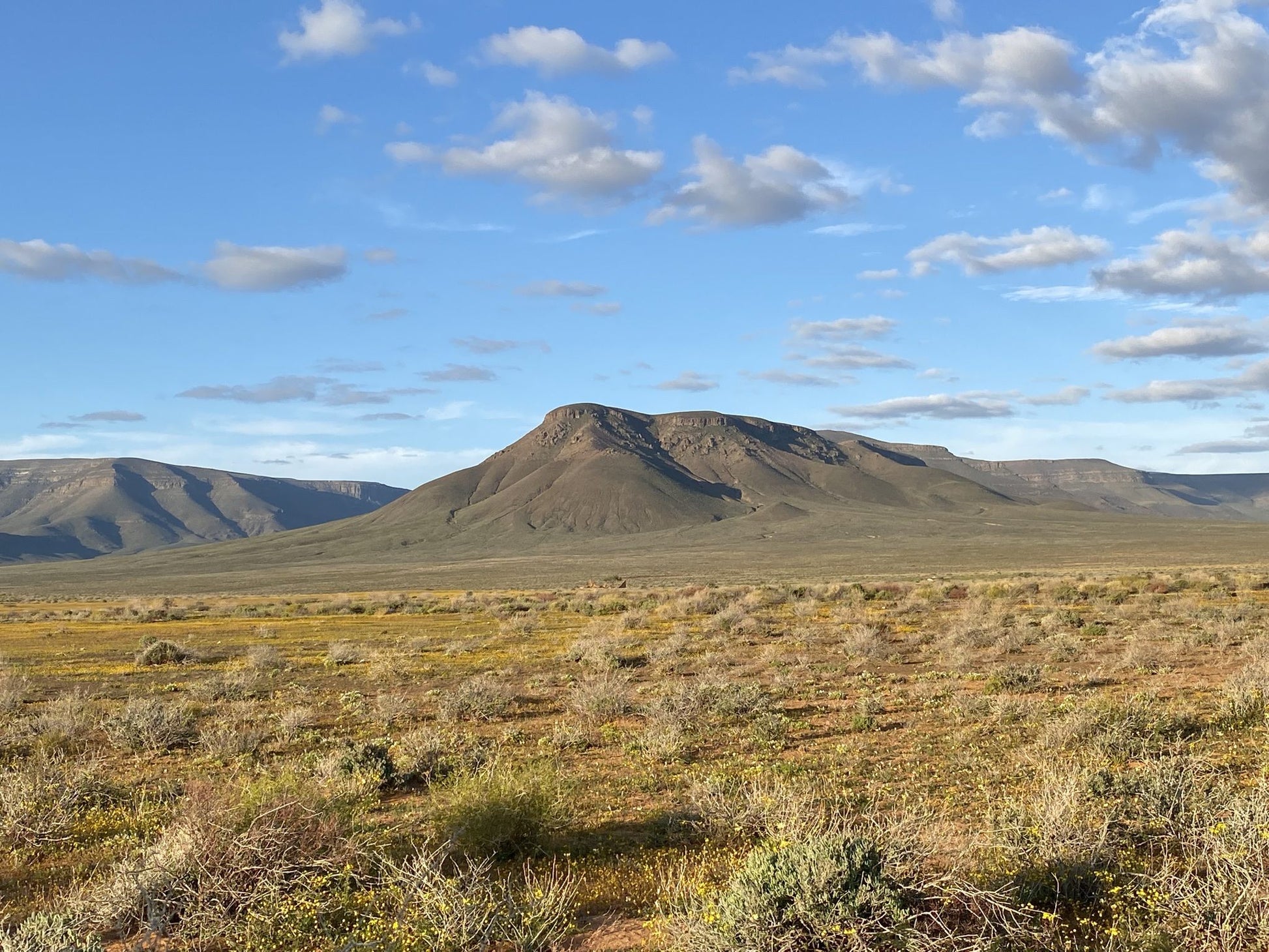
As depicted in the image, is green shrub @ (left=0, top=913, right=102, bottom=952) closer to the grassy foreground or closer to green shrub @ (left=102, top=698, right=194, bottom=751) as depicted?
the grassy foreground

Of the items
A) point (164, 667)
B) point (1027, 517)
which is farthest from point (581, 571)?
point (1027, 517)

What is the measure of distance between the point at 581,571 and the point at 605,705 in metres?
80.4

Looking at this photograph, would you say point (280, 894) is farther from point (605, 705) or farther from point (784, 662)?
point (784, 662)

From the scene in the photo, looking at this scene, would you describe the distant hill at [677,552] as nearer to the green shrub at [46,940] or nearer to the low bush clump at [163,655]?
the low bush clump at [163,655]

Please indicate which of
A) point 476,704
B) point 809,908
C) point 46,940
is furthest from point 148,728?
point 809,908

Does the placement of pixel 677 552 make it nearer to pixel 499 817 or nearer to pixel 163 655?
pixel 163 655

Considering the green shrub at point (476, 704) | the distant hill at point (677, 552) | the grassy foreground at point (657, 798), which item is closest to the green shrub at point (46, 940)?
the grassy foreground at point (657, 798)

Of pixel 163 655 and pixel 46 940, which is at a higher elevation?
pixel 46 940

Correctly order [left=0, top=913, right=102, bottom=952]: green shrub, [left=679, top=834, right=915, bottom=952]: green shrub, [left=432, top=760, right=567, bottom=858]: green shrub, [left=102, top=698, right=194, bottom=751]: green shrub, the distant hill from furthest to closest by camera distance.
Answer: the distant hill → [left=102, top=698, right=194, bottom=751]: green shrub → [left=432, top=760, right=567, bottom=858]: green shrub → [left=679, top=834, right=915, bottom=952]: green shrub → [left=0, top=913, right=102, bottom=952]: green shrub

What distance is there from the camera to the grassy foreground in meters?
5.95

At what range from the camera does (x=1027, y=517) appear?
579ft

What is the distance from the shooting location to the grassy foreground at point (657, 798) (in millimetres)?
5953

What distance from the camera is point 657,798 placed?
34.4ft

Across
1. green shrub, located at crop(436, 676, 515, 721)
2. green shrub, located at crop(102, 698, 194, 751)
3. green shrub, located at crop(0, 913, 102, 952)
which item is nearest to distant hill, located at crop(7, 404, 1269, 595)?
green shrub, located at crop(436, 676, 515, 721)
